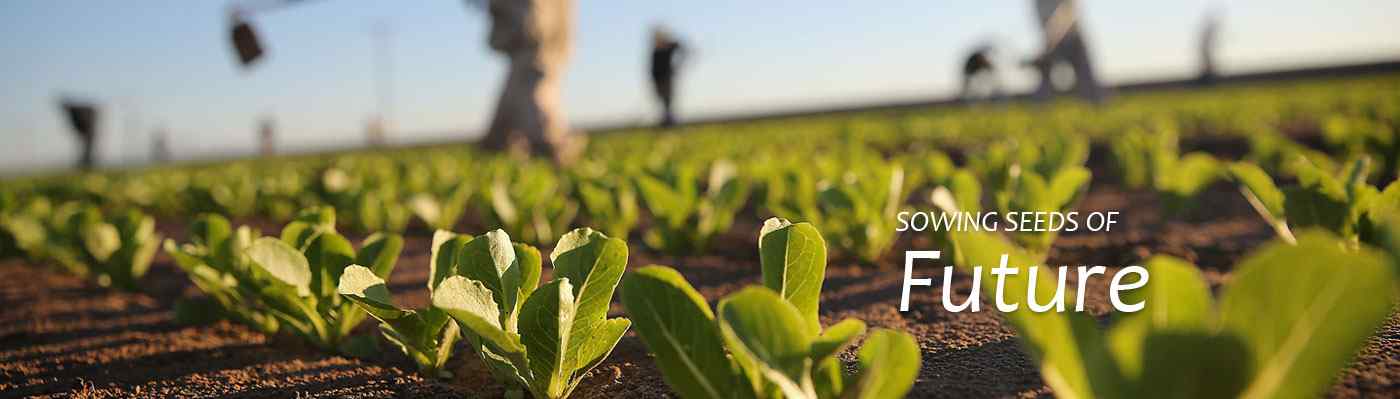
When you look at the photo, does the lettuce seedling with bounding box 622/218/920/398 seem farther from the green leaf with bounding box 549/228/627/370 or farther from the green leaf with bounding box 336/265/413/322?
the green leaf with bounding box 336/265/413/322

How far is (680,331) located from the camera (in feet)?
3.36

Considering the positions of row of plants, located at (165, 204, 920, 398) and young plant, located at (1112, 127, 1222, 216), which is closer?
row of plants, located at (165, 204, 920, 398)

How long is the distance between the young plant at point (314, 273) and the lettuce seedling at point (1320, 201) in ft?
6.07

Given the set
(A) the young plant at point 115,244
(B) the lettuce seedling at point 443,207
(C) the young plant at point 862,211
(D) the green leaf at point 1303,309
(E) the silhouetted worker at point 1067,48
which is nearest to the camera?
(D) the green leaf at point 1303,309

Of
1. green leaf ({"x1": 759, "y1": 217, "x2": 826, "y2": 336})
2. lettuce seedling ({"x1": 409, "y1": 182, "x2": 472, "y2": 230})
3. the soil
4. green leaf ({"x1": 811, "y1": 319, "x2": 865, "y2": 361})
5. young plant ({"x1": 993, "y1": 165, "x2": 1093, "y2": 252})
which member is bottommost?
the soil

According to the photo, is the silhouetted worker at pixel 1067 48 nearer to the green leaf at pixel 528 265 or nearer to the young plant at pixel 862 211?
the young plant at pixel 862 211

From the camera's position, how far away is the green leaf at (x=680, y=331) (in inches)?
38.9

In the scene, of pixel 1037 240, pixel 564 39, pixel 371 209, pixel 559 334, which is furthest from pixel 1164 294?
pixel 564 39

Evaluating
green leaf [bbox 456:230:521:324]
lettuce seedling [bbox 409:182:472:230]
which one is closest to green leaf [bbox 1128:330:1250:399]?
green leaf [bbox 456:230:521:324]

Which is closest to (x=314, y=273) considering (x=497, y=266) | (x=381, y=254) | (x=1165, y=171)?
(x=381, y=254)

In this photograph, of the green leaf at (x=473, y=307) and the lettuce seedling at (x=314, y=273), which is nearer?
the green leaf at (x=473, y=307)

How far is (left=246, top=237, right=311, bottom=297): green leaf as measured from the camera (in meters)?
1.42

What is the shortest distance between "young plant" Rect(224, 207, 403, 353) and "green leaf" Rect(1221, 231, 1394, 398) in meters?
1.45

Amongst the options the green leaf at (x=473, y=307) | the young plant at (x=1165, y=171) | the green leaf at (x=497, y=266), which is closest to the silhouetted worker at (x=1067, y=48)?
the young plant at (x=1165, y=171)
